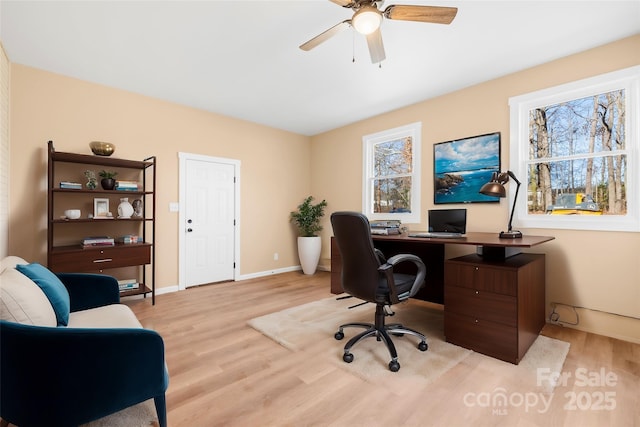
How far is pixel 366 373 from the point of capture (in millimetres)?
1965

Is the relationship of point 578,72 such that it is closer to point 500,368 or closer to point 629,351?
point 629,351

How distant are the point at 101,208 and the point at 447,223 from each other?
153 inches

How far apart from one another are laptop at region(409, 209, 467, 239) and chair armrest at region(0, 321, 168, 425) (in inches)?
97.7

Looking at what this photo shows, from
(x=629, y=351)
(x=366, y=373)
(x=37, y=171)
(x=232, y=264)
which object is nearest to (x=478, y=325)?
(x=366, y=373)

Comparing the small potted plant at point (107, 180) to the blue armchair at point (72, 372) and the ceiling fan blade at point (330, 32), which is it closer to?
the blue armchair at point (72, 372)

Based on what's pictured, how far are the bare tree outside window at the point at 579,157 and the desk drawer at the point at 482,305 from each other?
57.0 inches

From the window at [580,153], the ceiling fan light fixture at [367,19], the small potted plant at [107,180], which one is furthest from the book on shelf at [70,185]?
the window at [580,153]

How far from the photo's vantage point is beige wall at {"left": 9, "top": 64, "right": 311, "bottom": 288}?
3043 mm

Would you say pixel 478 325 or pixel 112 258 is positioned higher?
pixel 112 258

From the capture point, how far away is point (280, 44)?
2629 mm

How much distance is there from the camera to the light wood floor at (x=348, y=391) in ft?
5.09

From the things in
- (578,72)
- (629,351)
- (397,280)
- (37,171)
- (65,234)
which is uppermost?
(578,72)

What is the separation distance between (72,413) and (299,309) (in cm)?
222

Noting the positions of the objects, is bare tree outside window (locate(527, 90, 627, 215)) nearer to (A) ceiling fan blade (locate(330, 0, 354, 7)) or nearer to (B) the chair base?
(B) the chair base
